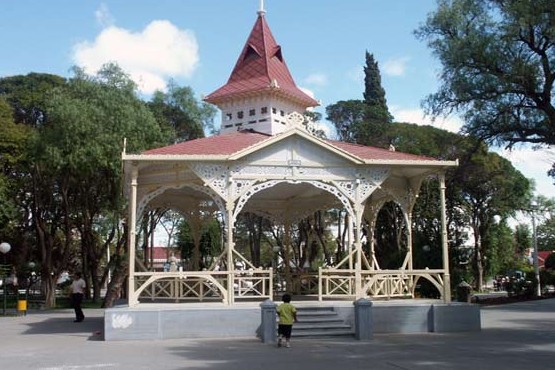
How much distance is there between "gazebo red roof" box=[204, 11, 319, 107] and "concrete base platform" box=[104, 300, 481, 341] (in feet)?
29.3

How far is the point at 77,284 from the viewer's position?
2022 centimetres

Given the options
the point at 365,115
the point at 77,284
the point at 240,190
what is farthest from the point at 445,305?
the point at 365,115

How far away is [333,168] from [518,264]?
53.2 meters

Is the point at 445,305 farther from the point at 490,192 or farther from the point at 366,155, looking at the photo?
the point at 490,192

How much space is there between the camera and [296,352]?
12.4 meters

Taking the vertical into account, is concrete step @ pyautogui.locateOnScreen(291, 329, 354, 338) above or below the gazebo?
below

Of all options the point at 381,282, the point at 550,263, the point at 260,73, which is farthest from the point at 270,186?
the point at 550,263

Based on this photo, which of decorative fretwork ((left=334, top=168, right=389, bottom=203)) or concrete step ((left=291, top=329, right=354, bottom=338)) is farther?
decorative fretwork ((left=334, top=168, right=389, bottom=203))

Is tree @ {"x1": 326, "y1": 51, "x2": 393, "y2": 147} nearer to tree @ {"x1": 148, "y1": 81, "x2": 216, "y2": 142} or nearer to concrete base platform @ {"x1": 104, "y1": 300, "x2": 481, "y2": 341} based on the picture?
tree @ {"x1": 148, "y1": 81, "x2": 216, "y2": 142}

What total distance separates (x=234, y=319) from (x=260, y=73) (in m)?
11.2

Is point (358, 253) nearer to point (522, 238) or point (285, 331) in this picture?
point (285, 331)

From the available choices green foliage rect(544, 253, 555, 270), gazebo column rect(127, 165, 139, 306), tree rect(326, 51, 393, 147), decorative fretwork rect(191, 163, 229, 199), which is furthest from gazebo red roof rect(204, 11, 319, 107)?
green foliage rect(544, 253, 555, 270)

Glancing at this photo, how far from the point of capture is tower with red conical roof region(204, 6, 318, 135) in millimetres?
22172

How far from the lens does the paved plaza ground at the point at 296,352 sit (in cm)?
1067
